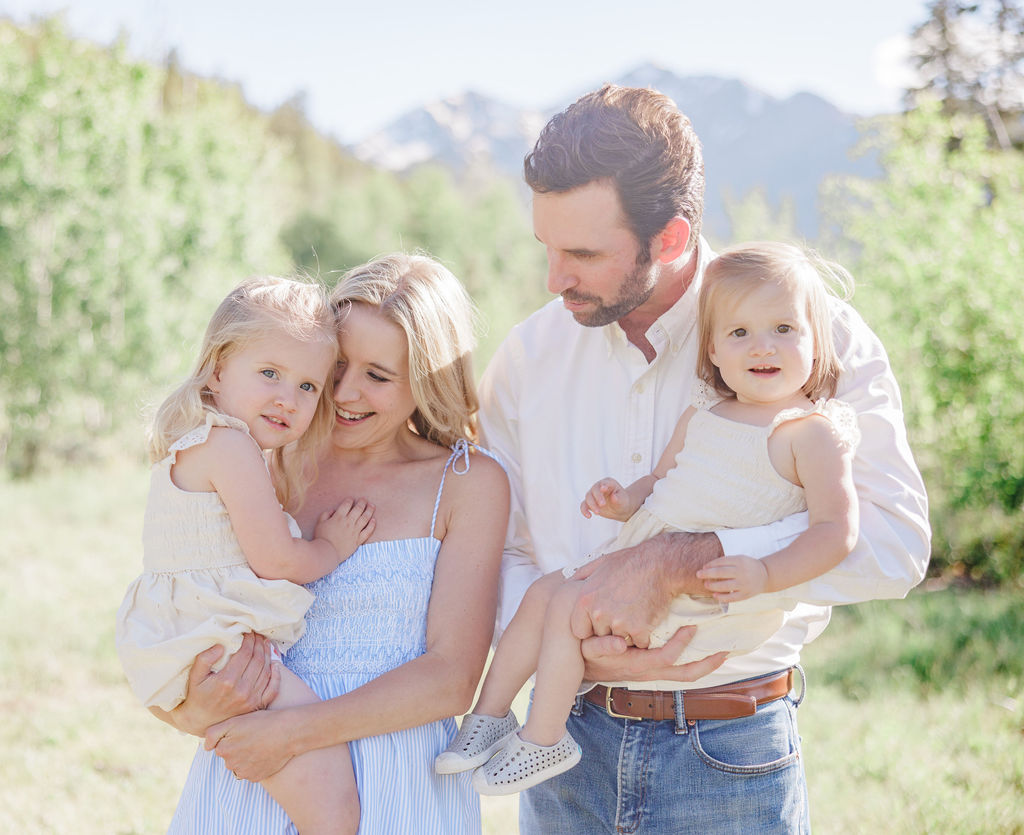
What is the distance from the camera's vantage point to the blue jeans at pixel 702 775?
7.32 ft

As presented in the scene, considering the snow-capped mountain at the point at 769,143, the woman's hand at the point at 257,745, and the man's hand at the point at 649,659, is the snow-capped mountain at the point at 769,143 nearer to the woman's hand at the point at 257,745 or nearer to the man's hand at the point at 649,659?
the man's hand at the point at 649,659

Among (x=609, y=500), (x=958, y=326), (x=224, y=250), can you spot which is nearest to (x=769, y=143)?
(x=224, y=250)

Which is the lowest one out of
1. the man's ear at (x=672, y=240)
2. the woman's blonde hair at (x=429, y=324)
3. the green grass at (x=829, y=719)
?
the green grass at (x=829, y=719)

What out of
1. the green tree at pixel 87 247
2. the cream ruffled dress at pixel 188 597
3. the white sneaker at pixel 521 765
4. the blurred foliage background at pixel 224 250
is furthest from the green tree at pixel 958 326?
the green tree at pixel 87 247

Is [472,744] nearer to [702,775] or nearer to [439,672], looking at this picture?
[439,672]

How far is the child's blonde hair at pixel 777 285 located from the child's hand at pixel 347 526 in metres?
0.92

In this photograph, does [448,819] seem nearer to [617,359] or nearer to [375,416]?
[375,416]

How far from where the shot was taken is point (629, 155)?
245cm

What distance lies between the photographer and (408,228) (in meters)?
36.6

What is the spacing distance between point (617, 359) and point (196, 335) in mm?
12275

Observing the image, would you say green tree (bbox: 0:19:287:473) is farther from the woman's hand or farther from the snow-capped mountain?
the woman's hand

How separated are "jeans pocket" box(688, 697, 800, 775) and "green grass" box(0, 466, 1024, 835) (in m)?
2.10

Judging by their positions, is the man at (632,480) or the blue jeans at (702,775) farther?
the blue jeans at (702,775)

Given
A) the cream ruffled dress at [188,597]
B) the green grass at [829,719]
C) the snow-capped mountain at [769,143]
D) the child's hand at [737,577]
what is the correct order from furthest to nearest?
the snow-capped mountain at [769,143]
the green grass at [829,719]
the cream ruffled dress at [188,597]
the child's hand at [737,577]
